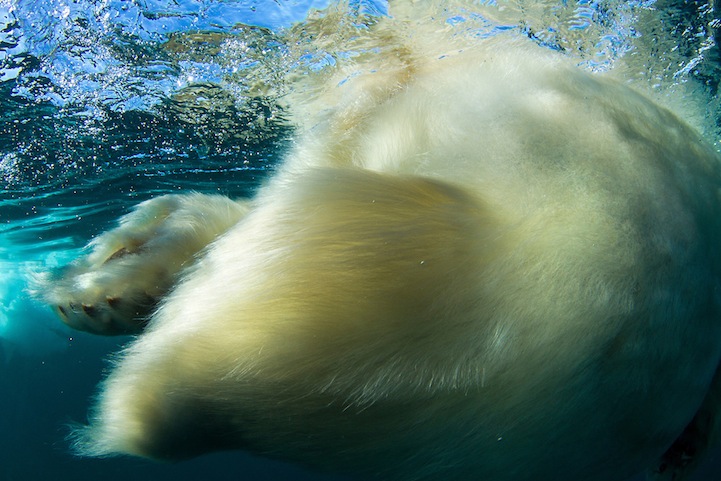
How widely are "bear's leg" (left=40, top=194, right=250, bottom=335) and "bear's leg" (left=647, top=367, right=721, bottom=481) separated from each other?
2093mm

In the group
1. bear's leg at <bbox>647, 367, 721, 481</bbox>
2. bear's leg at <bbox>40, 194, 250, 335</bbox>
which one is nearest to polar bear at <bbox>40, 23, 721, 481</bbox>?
bear's leg at <bbox>40, 194, 250, 335</bbox>

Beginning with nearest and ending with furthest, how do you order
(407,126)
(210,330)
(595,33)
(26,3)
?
(210,330), (407,126), (26,3), (595,33)

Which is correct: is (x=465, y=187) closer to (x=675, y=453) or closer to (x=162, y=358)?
(x=162, y=358)

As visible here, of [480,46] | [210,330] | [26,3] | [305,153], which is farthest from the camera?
[480,46]

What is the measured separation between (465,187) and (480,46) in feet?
10.4

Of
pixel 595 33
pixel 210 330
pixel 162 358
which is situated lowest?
pixel 162 358

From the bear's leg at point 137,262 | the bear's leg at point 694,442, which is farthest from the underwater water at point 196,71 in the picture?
the bear's leg at point 694,442

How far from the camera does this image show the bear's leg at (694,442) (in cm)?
222

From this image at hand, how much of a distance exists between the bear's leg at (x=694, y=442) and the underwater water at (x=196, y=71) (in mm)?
1727

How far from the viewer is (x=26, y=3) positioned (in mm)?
3875

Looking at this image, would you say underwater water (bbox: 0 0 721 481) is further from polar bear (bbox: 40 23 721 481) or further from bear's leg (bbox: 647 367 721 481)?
bear's leg (bbox: 647 367 721 481)

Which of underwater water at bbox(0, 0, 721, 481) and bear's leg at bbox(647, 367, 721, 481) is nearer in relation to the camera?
bear's leg at bbox(647, 367, 721, 481)

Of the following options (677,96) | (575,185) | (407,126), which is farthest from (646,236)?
(677,96)

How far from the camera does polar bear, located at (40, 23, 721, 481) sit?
1158 millimetres
